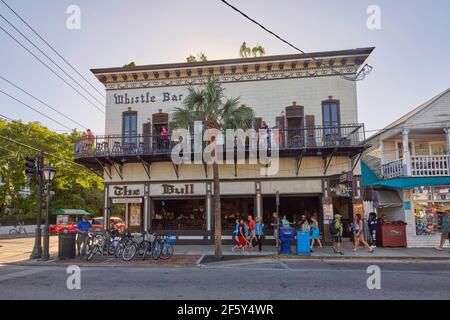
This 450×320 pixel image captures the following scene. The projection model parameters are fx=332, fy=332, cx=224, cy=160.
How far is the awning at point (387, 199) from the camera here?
17.6m

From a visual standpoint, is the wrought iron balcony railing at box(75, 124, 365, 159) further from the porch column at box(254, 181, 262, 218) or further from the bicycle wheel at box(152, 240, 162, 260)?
the bicycle wheel at box(152, 240, 162, 260)

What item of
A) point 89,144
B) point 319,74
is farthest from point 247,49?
point 89,144

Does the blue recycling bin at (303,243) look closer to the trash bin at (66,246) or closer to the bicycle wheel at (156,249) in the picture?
the bicycle wheel at (156,249)

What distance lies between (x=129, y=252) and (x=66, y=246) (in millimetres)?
2868

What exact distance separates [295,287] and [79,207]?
37.3 meters

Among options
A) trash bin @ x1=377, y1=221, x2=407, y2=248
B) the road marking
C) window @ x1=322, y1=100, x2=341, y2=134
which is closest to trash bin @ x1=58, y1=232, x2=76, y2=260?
the road marking

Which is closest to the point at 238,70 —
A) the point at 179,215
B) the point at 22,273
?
the point at 179,215

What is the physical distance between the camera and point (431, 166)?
17.1 m

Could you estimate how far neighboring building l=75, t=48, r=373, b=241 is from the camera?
59.0 ft

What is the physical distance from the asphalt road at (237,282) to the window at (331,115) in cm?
815

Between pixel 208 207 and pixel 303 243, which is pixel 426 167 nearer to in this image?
pixel 303 243

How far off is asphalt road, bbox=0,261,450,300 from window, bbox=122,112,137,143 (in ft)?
30.0

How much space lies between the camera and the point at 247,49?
72.1 ft

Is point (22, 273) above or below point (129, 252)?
below
